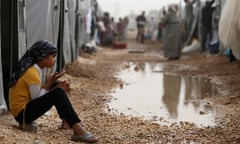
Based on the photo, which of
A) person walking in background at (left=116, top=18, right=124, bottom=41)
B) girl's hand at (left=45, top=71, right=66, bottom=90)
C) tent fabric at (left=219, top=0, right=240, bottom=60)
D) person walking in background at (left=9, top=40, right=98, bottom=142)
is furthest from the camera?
person walking in background at (left=116, top=18, right=124, bottom=41)

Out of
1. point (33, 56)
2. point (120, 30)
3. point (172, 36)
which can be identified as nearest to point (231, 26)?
point (172, 36)

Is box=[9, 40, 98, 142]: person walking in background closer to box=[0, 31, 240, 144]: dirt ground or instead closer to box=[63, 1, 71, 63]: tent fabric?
box=[0, 31, 240, 144]: dirt ground

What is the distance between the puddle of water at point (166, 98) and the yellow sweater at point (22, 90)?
193 cm

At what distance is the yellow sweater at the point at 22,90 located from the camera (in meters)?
4.44

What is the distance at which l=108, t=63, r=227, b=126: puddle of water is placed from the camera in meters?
6.16

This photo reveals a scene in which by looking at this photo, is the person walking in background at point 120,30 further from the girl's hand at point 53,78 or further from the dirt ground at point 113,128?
the girl's hand at point 53,78

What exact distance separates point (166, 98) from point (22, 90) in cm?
364

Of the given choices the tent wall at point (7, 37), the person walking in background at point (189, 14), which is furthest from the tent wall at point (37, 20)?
the person walking in background at point (189, 14)

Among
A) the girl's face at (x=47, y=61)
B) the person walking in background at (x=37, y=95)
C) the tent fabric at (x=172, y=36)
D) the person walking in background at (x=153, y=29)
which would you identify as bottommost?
the person walking in background at (x=153, y=29)

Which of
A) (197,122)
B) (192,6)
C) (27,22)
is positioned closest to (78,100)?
(27,22)

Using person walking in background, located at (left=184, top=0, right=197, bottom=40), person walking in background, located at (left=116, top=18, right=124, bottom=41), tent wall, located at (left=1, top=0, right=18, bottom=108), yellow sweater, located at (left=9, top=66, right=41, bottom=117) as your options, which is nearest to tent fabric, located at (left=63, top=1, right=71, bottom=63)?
tent wall, located at (left=1, top=0, right=18, bottom=108)

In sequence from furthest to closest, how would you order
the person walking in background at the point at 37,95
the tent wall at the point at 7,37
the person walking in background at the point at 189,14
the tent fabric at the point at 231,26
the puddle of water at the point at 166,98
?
the person walking in background at the point at 189,14 → the tent fabric at the point at 231,26 → the puddle of water at the point at 166,98 → the tent wall at the point at 7,37 → the person walking in background at the point at 37,95

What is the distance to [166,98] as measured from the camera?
7.66 m

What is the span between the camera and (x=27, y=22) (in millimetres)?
6668
